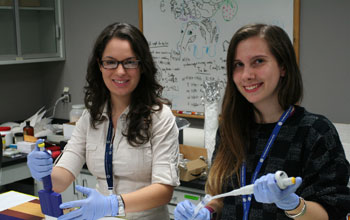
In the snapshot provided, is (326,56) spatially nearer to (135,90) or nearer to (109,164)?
(135,90)

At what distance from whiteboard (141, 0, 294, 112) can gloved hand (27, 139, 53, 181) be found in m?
1.58

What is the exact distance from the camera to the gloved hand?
58.5 inches

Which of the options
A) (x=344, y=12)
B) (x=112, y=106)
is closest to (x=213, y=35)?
(x=344, y=12)

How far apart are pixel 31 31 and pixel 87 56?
55 centimetres

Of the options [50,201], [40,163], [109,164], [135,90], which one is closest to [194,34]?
[135,90]

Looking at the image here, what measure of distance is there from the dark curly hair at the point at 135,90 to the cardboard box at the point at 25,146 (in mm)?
1423

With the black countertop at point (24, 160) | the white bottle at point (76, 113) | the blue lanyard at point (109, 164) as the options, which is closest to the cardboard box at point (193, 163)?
the black countertop at point (24, 160)

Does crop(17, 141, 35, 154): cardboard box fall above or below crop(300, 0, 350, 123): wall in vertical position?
below

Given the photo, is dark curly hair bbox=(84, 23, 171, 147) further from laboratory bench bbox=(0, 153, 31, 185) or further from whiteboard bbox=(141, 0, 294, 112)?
laboratory bench bbox=(0, 153, 31, 185)

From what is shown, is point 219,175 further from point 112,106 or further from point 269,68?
point 112,106

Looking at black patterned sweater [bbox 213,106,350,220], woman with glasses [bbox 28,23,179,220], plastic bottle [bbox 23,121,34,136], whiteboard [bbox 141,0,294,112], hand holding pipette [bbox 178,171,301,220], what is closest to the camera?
hand holding pipette [bbox 178,171,301,220]

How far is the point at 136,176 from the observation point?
5.61ft

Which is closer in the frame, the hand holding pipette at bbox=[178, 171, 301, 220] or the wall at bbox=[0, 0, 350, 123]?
the hand holding pipette at bbox=[178, 171, 301, 220]

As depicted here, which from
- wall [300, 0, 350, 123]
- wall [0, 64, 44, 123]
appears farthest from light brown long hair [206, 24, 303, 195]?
wall [0, 64, 44, 123]
